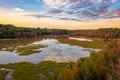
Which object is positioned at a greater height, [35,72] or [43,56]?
[35,72]

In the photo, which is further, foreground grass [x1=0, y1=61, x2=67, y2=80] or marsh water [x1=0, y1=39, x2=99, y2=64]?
marsh water [x1=0, y1=39, x2=99, y2=64]

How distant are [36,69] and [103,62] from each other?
580 inches

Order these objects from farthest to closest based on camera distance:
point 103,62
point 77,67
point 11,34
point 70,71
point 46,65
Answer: point 11,34
point 46,65
point 103,62
point 77,67
point 70,71

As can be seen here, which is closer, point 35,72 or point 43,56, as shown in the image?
point 35,72

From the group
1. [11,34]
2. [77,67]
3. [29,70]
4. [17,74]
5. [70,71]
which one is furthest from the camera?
[11,34]

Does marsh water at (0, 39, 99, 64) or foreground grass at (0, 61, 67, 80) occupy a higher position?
foreground grass at (0, 61, 67, 80)

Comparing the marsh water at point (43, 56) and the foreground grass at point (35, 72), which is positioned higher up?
the foreground grass at point (35, 72)

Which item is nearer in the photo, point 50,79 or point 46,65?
point 50,79

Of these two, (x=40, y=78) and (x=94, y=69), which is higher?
(x=94, y=69)

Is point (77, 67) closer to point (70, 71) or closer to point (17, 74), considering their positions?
point (70, 71)

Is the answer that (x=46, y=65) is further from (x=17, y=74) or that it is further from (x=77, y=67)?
(x=77, y=67)

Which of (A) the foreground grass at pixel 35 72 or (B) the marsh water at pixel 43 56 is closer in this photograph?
(A) the foreground grass at pixel 35 72

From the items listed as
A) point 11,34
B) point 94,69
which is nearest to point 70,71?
point 94,69

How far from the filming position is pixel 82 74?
999 inches
